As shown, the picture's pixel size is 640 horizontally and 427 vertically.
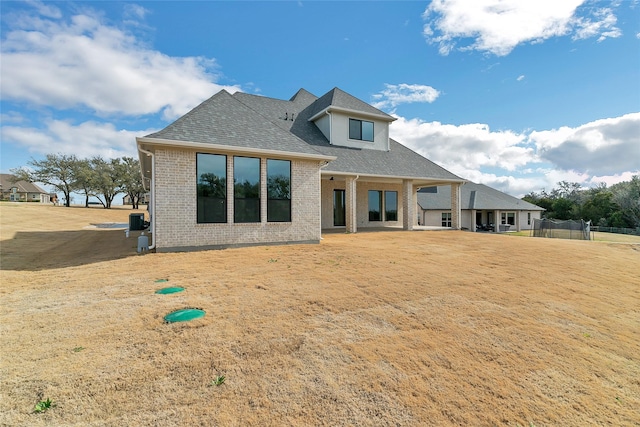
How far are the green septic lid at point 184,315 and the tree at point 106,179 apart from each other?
52.9m

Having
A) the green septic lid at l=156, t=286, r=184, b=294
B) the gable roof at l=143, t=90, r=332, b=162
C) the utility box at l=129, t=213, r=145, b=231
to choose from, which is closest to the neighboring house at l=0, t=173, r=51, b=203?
the utility box at l=129, t=213, r=145, b=231

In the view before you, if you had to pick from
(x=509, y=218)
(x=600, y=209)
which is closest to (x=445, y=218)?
(x=509, y=218)

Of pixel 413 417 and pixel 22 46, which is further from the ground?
pixel 22 46

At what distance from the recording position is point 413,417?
2568mm

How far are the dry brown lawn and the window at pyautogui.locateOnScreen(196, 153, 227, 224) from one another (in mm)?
2925

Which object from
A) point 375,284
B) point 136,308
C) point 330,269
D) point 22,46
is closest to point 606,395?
point 375,284

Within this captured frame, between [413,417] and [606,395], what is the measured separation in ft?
8.18

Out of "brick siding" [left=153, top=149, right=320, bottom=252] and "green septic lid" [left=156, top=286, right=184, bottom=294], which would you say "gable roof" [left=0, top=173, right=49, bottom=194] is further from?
"green septic lid" [left=156, top=286, right=184, bottom=294]

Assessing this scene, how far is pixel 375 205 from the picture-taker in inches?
792

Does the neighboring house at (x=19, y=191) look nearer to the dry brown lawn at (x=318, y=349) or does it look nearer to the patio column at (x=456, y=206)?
the dry brown lawn at (x=318, y=349)

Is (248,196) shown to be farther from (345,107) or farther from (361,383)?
(345,107)

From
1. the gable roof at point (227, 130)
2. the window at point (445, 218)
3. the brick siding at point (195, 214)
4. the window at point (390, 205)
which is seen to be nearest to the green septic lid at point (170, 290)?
the brick siding at point (195, 214)

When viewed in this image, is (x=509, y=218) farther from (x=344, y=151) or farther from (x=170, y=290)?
(x=170, y=290)

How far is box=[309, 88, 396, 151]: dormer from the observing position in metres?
17.4
